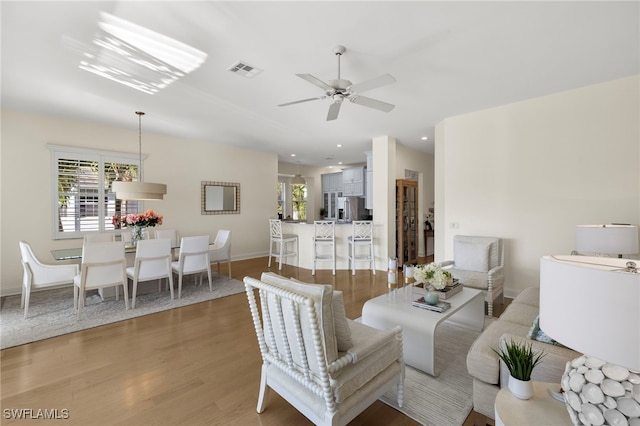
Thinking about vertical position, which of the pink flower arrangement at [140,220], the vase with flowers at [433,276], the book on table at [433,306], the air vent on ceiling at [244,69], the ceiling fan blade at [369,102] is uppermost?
the air vent on ceiling at [244,69]

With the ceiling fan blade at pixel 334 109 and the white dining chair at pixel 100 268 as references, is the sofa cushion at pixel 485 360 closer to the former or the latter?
the ceiling fan blade at pixel 334 109

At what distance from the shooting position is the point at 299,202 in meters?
10.3

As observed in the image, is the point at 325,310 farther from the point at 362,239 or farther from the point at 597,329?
the point at 362,239

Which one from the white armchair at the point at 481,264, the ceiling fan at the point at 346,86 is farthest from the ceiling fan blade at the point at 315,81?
the white armchair at the point at 481,264

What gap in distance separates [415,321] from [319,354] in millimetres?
1275

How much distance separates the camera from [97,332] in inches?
120

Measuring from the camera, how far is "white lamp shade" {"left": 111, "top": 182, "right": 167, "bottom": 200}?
4.00 metres

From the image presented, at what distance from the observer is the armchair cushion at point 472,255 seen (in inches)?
151

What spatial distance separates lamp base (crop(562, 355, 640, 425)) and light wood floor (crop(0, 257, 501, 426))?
945 millimetres

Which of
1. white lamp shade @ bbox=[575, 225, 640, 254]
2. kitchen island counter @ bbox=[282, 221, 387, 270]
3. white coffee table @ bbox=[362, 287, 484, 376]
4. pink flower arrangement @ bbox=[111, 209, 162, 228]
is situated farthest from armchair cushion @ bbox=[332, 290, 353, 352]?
kitchen island counter @ bbox=[282, 221, 387, 270]

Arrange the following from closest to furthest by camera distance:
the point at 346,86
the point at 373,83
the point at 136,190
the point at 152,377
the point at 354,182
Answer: the point at 152,377 < the point at 373,83 < the point at 346,86 < the point at 136,190 < the point at 354,182

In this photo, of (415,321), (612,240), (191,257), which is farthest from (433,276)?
(191,257)

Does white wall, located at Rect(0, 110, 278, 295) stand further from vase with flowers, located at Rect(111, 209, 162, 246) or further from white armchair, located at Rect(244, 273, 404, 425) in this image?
white armchair, located at Rect(244, 273, 404, 425)

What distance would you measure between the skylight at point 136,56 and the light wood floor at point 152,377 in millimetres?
2843
